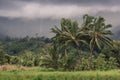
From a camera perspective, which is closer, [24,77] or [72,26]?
[24,77]

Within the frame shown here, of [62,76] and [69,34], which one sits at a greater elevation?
[69,34]

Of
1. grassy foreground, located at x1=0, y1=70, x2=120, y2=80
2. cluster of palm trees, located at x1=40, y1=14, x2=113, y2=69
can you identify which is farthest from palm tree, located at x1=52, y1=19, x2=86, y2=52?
grassy foreground, located at x1=0, y1=70, x2=120, y2=80

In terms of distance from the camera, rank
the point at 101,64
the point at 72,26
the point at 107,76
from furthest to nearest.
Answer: the point at 101,64 < the point at 72,26 < the point at 107,76

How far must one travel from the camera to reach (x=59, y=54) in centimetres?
6275

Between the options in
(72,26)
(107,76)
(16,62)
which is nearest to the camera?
(107,76)

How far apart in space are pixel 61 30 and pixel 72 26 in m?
3.54

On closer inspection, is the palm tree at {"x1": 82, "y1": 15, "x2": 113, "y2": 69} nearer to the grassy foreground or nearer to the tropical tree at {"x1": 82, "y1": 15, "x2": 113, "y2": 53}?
the tropical tree at {"x1": 82, "y1": 15, "x2": 113, "y2": 53}

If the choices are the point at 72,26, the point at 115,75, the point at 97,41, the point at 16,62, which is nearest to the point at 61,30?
the point at 72,26

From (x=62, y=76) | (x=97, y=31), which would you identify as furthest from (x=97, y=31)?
(x=62, y=76)

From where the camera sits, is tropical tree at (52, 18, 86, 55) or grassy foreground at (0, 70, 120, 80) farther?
tropical tree at (52, 18, 86, 55)

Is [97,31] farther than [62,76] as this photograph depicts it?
Yes

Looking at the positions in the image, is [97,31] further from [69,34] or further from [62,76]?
[62,76]

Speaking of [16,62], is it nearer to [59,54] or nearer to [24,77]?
[59,54]

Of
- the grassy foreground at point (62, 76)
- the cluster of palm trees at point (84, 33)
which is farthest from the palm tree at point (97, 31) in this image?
the grassy foreground at point (62, 76)
